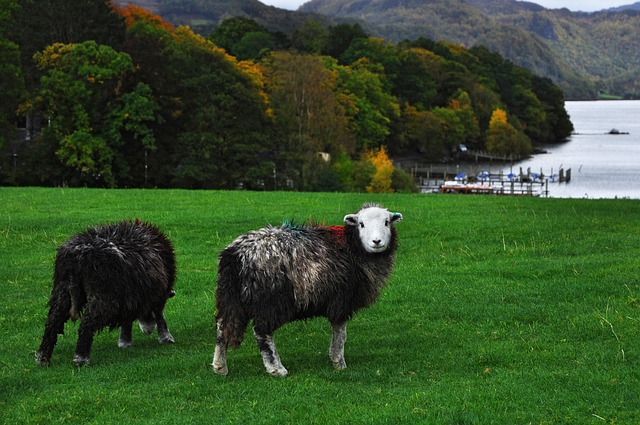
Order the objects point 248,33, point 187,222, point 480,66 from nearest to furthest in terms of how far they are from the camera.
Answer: point 187,222
point 248,33
point 480,66

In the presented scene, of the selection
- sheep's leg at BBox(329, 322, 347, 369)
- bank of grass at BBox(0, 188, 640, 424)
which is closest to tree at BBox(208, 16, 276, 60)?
bank of grass at BBox(0, 188, 640, 424)

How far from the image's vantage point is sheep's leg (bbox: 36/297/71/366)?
10227 mm

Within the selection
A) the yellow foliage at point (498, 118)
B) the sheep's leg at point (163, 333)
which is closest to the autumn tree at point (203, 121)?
the sheep's leg at point (163, 333)

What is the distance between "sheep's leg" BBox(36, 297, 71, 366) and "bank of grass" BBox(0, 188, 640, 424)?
185 millimetres

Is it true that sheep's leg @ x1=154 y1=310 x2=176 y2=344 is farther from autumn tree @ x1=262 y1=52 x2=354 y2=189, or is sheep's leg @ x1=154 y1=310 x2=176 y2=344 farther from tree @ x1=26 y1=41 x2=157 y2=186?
autumn tree @ x1=262 y1=52 x2=354 y2=189

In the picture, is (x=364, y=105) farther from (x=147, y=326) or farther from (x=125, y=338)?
(x=125, y=338)

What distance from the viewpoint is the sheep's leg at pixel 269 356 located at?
9539 mm

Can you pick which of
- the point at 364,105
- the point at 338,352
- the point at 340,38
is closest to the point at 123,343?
the point at 338,352

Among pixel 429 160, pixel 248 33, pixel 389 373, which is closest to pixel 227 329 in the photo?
pixel 389 373

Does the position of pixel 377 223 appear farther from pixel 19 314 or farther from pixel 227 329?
→ pixel 19 314

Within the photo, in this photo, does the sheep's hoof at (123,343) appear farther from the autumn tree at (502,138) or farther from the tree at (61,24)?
the autumn tree at (502,138)

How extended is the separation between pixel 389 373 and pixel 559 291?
4922 mm

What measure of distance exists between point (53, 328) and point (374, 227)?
4.40 meters

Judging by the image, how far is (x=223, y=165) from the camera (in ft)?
201
